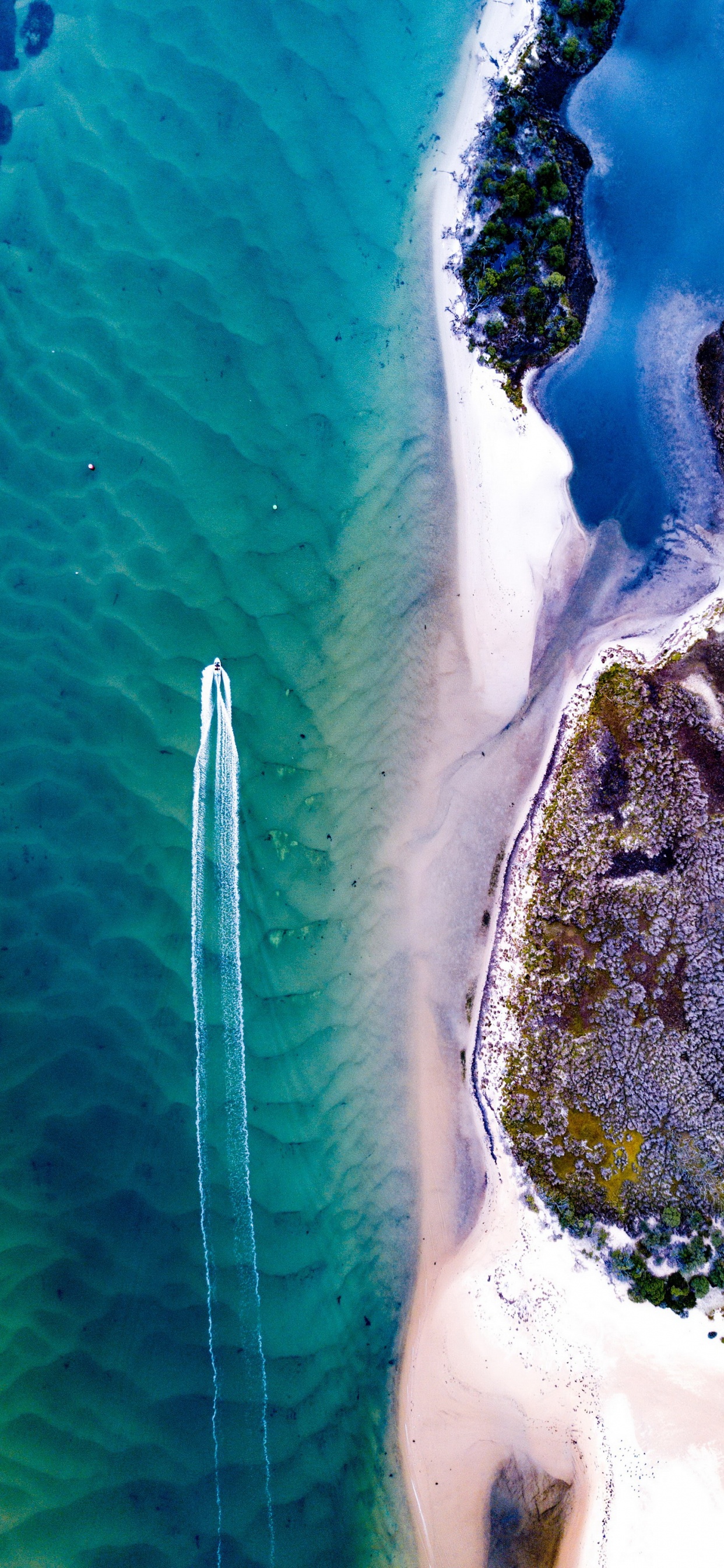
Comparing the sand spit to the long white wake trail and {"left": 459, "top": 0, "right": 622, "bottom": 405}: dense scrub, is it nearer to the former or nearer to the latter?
{"left": 459, "top": 0, "right": 622, "bottom": 405}: dense scrub

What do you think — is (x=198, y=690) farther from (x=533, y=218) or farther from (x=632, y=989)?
(x=533, y=218)

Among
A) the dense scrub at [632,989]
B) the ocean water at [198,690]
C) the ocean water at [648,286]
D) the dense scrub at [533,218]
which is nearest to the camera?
the ocean water at [198,690]

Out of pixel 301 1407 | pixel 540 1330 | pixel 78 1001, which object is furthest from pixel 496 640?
pixel 301 1407

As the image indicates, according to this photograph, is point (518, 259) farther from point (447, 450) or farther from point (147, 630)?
point (147, 630)

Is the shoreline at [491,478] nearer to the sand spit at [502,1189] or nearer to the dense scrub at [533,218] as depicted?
the sand spit at [502,1189]

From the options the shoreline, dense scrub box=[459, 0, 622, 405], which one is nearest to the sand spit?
the shoreline

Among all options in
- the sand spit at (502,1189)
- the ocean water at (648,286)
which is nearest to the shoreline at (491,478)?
the sand spit at (502,1189)
